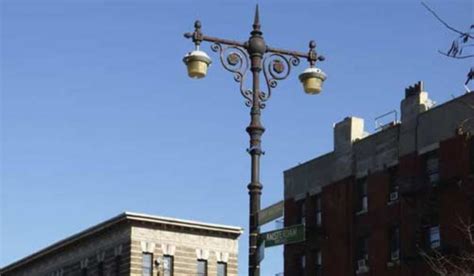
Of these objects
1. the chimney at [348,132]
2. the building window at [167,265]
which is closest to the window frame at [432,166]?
the chimney at [348,132]

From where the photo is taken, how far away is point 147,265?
2793 inches

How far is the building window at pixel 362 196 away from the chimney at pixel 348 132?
2.34 meters

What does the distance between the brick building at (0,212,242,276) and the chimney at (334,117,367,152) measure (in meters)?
15.3

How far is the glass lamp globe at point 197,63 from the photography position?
66.5 feet

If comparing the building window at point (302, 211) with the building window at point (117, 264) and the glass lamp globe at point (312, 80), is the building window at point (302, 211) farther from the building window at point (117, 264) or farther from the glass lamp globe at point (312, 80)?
the glass lamp globe at point (312, 80)

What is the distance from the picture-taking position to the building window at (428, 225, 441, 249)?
52366 millimetres

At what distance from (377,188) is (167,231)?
64.1ft

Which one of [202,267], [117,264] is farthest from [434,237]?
[117,264]

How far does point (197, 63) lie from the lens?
798 inches

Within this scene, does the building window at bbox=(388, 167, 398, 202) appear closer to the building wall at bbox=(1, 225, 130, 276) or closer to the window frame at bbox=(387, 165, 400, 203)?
the window frame at bbox=(387, 165, 400, 203)

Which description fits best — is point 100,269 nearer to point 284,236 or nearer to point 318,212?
point 318,212

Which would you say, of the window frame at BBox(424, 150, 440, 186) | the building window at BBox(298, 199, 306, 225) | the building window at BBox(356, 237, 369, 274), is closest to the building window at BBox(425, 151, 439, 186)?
the window frame at BBox(424, 150, 440, 186)

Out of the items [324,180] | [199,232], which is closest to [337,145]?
[324,180]

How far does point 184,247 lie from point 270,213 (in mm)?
53189
